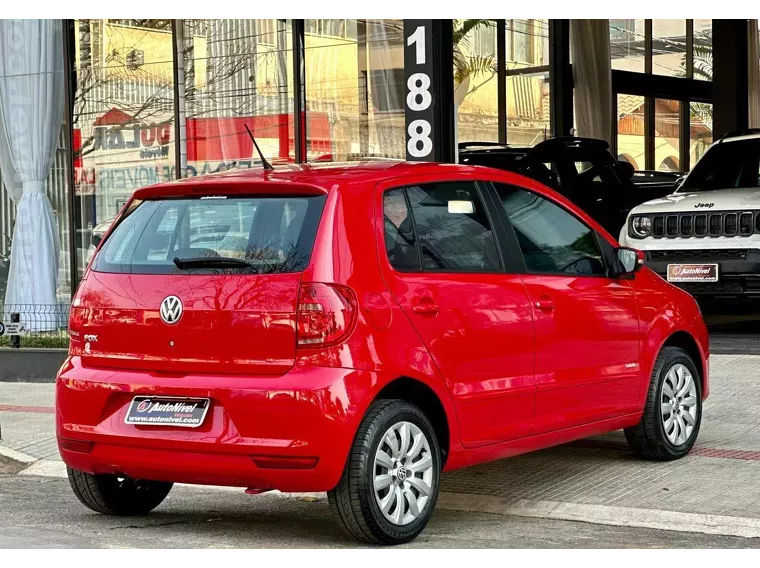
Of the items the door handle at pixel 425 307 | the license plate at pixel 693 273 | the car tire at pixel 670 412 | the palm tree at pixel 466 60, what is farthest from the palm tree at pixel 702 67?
the door handle at pixel 425 307

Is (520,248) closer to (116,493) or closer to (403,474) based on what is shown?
(403,474)

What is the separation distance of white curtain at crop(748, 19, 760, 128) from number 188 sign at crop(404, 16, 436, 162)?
52.1 feet

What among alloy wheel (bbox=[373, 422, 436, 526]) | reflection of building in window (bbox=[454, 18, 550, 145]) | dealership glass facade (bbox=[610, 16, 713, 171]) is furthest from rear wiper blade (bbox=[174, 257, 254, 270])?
dealership glass facade (bbox=[610, 16, 713, 171])

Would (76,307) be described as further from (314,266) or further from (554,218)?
(554,218)

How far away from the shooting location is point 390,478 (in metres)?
6.20

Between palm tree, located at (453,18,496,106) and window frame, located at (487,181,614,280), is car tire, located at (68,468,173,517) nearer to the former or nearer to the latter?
window frame, located at (487,181,614,280)

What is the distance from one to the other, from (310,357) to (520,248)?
168 centimetres

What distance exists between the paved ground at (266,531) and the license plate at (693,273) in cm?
671

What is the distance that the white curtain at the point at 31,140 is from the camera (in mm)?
15086

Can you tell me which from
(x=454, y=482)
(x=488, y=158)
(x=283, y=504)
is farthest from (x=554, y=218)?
(x=488, y=158)

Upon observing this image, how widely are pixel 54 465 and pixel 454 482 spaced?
2.80 meters

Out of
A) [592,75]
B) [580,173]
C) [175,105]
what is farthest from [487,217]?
[592,75]

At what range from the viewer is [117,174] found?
50.2 feet

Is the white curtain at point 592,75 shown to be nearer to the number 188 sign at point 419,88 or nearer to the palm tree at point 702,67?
the palm tree at point 702,67
